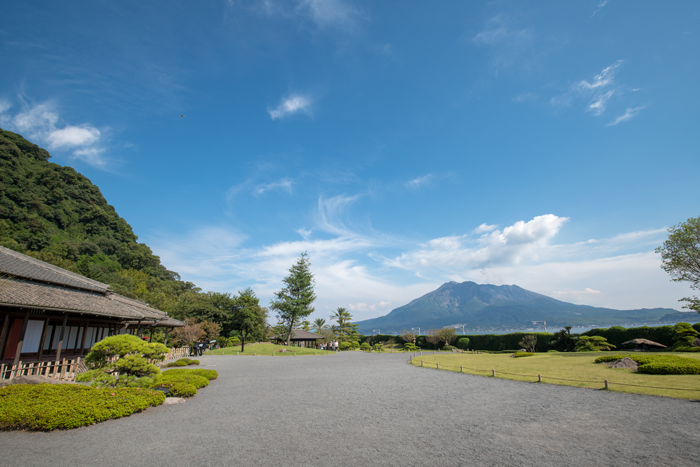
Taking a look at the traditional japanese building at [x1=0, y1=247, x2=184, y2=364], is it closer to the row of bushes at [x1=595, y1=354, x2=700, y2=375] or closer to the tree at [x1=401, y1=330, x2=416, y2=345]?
the row of bushes at [x1=595, y1=354, x2=700, y2=375]

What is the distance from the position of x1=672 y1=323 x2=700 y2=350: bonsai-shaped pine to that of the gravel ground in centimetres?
1666

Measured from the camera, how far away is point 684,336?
2184 cm

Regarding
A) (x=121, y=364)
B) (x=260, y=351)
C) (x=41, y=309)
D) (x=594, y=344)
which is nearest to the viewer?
(x=121, y=364)

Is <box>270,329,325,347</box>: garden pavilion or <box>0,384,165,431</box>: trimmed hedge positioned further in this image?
<box>270,329,325,347</box>: garden pavilion

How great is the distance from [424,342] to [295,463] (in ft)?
165

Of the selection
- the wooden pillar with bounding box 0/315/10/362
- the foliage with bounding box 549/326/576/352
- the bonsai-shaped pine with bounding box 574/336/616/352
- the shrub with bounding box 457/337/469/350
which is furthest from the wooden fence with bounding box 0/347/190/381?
the shrub with bounding box 457/337/469/350

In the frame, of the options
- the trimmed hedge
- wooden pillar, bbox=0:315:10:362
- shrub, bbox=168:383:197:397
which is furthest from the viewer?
wooden pillar, bbox=0:315:10:362

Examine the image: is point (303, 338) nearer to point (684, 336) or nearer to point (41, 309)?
point (41, 309)

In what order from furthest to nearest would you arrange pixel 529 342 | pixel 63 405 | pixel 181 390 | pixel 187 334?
pixel 187 334, pixel 529 342, pixel 181 390, pixel 63 405

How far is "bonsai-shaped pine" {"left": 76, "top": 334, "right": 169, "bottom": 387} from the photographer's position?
37.3 ft

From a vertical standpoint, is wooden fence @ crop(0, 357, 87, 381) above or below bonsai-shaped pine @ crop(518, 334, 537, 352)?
above

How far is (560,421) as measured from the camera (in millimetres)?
8594

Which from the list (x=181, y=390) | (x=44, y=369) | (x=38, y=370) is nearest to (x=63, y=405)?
(x=181, y=390)

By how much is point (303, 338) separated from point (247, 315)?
11.7m
